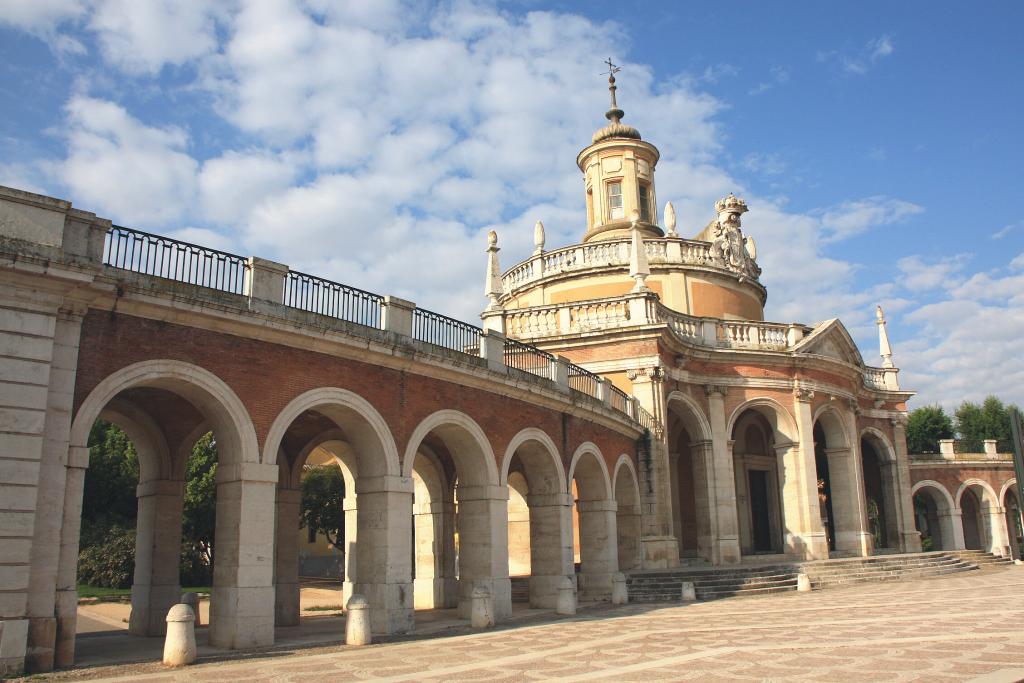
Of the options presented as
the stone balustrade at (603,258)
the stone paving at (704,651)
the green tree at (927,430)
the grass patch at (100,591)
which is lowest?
the stone paving at (704,651)

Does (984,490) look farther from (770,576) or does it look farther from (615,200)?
(770,576)

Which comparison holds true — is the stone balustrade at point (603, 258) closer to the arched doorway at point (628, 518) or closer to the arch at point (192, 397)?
the arched doorway at point (628, 518)

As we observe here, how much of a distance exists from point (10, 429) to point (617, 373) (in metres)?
19.9

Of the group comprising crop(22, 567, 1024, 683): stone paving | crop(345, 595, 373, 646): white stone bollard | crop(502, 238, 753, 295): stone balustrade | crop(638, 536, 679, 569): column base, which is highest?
crop(502, 238, 753, 295): stone balustrade

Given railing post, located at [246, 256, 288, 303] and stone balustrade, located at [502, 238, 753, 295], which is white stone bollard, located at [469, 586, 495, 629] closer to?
railing post, located at [246, 256, 288, 303]

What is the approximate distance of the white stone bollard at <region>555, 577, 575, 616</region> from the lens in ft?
63.2

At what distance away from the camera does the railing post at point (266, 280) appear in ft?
47.4

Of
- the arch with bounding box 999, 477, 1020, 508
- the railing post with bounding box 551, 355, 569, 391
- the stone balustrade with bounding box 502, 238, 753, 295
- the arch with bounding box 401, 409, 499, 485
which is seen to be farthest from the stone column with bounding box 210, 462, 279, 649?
the arch with bounding box 999, 477, 1020, 508

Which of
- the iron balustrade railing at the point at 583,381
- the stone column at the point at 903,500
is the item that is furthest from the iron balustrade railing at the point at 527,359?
the stone column at the point at 903,500

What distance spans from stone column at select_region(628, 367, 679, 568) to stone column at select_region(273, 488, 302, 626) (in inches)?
441

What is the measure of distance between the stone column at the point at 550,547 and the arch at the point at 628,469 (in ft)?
10.9

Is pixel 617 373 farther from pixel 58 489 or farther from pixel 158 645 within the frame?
pixel 58 489

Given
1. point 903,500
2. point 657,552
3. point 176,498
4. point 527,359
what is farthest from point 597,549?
point 903,500

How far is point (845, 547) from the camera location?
33.3 meters
